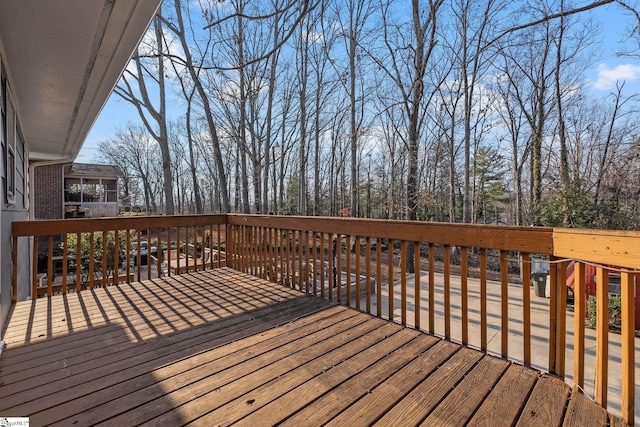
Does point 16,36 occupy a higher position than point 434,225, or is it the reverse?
point 16,36

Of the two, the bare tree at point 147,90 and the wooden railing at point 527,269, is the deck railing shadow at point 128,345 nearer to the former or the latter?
the wooden railing at point 527,269

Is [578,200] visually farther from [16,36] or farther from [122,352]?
[16,36]

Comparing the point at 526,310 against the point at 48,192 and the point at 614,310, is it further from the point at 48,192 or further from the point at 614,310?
the point at 48,192

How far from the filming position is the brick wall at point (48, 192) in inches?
526

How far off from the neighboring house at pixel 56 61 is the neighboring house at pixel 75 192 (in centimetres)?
1031

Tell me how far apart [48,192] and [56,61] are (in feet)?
49.4

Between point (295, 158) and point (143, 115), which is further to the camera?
point (295, 158)

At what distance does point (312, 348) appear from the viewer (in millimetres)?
2107

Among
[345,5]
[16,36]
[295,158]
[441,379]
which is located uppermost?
[345,5]

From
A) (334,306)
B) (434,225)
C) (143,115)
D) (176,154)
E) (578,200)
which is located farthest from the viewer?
(176,154)

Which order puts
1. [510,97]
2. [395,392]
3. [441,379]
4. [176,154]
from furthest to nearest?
[176,154], [510,97], [441,379], [395,392]

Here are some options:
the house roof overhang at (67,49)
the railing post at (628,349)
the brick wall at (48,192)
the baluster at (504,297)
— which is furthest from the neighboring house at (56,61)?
the brick wall at (48,192)

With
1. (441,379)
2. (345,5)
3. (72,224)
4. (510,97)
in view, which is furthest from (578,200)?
(72,224)

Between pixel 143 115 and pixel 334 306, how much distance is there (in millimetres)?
11832
